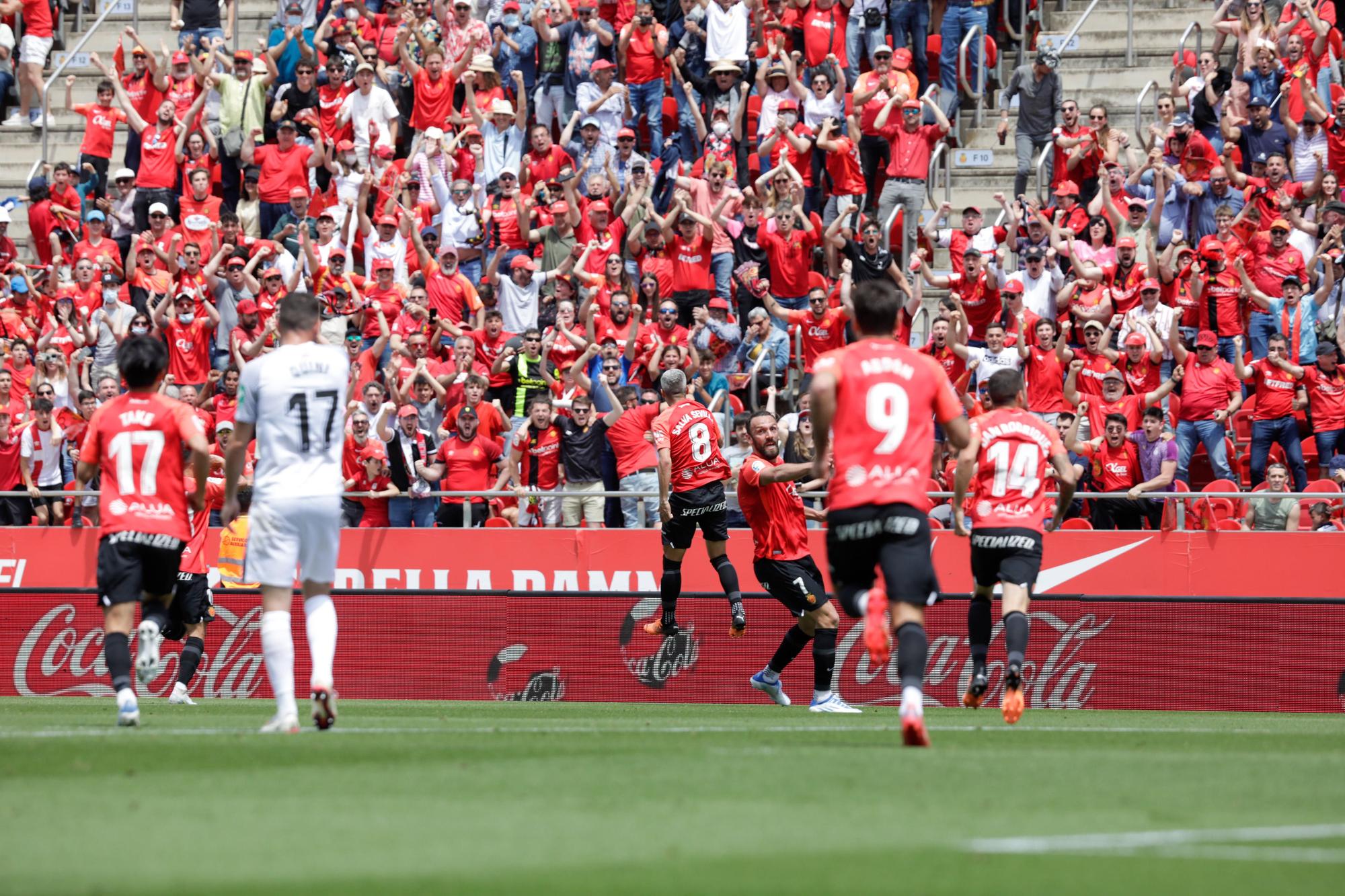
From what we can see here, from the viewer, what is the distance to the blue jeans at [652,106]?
85.6 ft

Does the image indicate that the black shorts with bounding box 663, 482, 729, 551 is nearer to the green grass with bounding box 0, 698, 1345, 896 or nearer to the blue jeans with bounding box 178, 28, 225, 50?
the green grass with bounding box 0, 698, 1345, 896

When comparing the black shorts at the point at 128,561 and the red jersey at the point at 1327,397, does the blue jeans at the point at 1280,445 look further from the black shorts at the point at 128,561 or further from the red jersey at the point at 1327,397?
the black shorts at the point at 128,561

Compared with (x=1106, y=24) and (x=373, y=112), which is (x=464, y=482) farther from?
Answer: (x=1106, y=24)

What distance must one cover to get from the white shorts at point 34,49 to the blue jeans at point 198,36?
9.84 feet

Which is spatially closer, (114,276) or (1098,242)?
(1098,242)

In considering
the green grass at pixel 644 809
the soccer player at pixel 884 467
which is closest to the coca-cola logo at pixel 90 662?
the green grass at pixel 644 809

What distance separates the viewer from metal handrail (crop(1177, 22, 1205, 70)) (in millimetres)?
24781

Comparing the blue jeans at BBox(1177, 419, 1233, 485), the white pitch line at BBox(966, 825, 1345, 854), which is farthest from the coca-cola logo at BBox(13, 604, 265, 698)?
the white pitch line at BBox(966, 825, 1345, 854)

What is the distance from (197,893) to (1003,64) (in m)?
23.7

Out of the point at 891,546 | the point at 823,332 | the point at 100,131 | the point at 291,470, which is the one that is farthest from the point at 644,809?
the point at 100,131

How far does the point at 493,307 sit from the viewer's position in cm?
2420

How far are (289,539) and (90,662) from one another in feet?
33.5

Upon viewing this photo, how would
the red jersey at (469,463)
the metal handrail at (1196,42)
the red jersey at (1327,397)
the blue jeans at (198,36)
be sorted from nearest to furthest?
the red jersey at (1327,397) → the red jersey at (469,463) → the metal handrail at (1196,42) → the blue jeans at (198,36)

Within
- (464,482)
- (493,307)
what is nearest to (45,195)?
(493,307)
